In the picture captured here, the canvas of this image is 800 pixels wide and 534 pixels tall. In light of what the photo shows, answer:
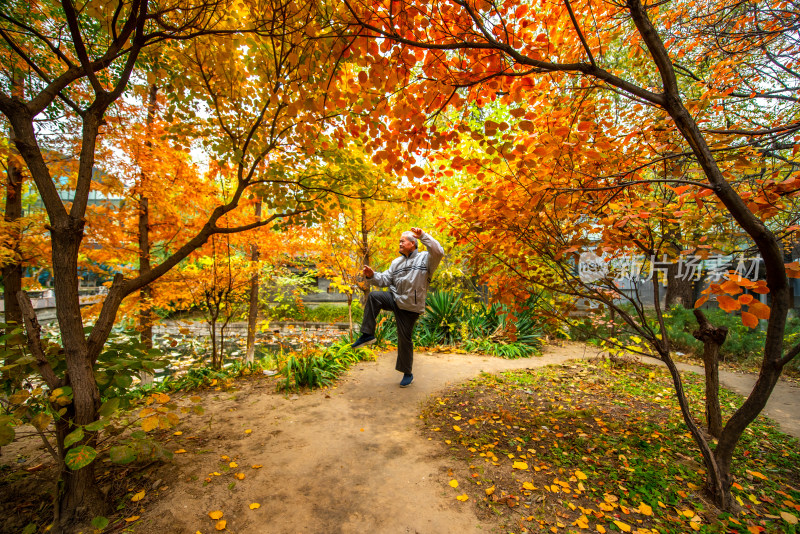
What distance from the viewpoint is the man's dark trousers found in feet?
12.6

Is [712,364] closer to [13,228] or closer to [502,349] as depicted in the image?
[502,349]

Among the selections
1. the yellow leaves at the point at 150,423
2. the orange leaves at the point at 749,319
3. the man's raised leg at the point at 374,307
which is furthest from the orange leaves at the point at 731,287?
the man's raised leg at the point at 374,307

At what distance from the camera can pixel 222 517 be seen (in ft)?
5.65

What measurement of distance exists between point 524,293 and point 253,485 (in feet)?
7.84

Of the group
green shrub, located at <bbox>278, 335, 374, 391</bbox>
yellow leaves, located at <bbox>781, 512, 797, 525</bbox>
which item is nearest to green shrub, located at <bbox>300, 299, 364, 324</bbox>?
green shrub, located at <bbox>278, 335, 374, 391</bbox>

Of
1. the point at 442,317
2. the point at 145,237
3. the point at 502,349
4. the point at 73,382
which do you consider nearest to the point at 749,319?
the point at 73,382

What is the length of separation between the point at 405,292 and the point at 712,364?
269cm

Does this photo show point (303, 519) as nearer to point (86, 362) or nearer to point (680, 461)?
point (86, 362)

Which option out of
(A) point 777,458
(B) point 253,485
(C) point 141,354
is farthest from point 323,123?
(A) point 777,458

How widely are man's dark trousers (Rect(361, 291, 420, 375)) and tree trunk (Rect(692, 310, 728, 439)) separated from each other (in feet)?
8.39

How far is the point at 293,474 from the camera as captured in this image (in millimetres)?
2113

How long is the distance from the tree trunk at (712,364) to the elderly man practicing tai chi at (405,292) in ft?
7.41

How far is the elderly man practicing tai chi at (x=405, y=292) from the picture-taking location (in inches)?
146

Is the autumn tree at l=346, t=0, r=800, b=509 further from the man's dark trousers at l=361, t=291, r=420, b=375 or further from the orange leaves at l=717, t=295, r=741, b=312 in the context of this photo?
the man's dark trousers at l=361, t=291, r=420, b=375
